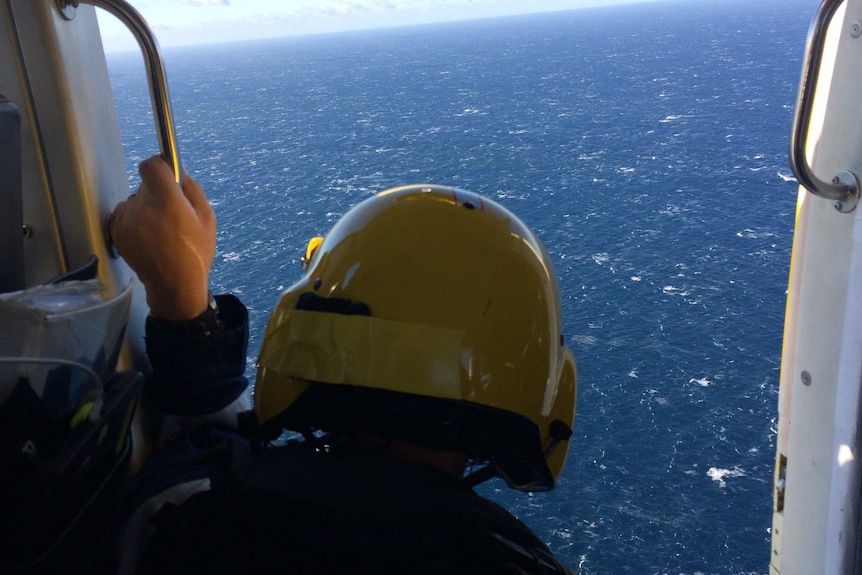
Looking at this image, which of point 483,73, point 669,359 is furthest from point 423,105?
point 669,359

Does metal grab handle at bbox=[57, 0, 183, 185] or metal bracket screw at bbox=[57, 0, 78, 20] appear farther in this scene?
metal bracket screw at bbox=[57, 0, 78, 20]

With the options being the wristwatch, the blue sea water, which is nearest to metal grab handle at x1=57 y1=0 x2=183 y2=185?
the wristwatch

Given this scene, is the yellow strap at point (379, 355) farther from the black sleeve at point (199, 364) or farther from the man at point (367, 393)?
the black sleeve at point (199, 364)

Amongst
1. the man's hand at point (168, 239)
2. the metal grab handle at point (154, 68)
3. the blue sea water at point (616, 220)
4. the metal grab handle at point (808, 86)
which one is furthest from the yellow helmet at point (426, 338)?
the blue sea water at point (616, 220)

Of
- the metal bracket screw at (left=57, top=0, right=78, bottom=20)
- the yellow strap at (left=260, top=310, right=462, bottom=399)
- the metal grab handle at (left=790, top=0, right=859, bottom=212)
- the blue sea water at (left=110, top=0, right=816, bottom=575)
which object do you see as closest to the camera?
the yellow strap at (left=260, top=310, right=462, bottom=399)

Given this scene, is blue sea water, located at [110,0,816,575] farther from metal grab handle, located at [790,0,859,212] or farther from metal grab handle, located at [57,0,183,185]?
metal grab handle, located at [57,0,183,185]

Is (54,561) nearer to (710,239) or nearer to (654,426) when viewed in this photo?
(654,426)

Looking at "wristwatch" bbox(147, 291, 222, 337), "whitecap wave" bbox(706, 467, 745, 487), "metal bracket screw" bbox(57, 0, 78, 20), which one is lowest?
"whitecap wave" bbox(706, 467, 745, 487)

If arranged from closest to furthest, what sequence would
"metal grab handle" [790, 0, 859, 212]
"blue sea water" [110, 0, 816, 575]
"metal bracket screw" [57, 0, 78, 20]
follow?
"metal grab handle" [790, 0, 859, 212] → "metal bracket screw" [57, 0, 78, 20] → "blue sea water" [110, 0, 816, 575]
